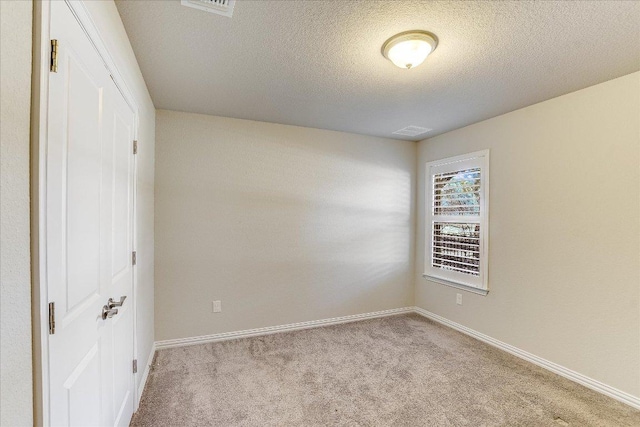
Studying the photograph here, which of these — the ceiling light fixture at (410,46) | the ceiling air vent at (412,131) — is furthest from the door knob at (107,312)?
the ceiling air vent at (412,131)

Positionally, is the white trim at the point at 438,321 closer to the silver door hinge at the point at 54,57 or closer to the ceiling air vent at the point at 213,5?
the silver door hinge at the point at 54,57

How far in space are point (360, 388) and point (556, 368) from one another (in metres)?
1.73

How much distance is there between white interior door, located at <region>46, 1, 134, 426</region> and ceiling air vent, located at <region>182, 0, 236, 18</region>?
0.53m

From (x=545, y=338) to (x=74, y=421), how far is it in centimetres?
331

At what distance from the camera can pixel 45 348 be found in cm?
85

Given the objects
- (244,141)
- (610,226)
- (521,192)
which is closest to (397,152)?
(521,192)

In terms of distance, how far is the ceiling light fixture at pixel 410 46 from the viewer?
5.62 feet

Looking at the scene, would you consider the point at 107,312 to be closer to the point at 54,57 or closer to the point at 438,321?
the point at 54,57

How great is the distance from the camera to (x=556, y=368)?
2.57 m

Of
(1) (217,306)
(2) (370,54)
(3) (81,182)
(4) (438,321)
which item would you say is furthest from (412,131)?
(3) (81,182)

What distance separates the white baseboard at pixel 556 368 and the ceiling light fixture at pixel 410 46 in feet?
9.07

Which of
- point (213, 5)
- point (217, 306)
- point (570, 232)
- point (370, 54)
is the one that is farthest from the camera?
point (217, 306)

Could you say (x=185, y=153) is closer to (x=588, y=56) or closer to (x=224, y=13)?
(x=224, y=13)

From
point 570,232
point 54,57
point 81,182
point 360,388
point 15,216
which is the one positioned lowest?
point 360,388
